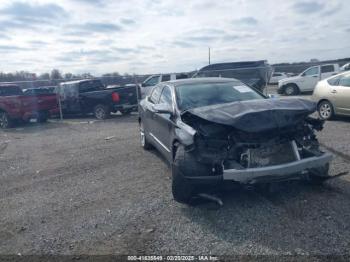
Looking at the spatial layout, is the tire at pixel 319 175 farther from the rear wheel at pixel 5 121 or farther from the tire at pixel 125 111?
the rear wheel at pixel 5 121

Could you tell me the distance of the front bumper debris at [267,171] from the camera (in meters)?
4.06

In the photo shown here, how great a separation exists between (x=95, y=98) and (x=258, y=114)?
40.1ft

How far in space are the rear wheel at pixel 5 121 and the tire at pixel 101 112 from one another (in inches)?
148

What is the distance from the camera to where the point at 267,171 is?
410 cm

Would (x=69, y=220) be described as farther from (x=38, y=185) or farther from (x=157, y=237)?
(x=38, y=185)

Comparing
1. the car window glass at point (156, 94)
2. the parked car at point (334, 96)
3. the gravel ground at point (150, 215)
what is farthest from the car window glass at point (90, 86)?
the parked car at point (334, 96)

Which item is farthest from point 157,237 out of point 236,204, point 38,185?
point 38,185

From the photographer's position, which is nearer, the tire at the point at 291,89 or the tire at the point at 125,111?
the tire at the point at 125,111

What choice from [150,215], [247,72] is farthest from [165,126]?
[247,72]

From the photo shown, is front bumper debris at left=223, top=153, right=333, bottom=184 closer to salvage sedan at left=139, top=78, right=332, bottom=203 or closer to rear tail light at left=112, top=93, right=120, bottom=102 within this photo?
salvage sedan at left=139, top=78, right=332, bottom=203

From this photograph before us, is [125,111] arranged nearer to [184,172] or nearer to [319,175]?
[184,172]

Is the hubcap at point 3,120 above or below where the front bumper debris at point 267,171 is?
below

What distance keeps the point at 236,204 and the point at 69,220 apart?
90.7 inches

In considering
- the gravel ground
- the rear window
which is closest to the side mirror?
the gravel ground
